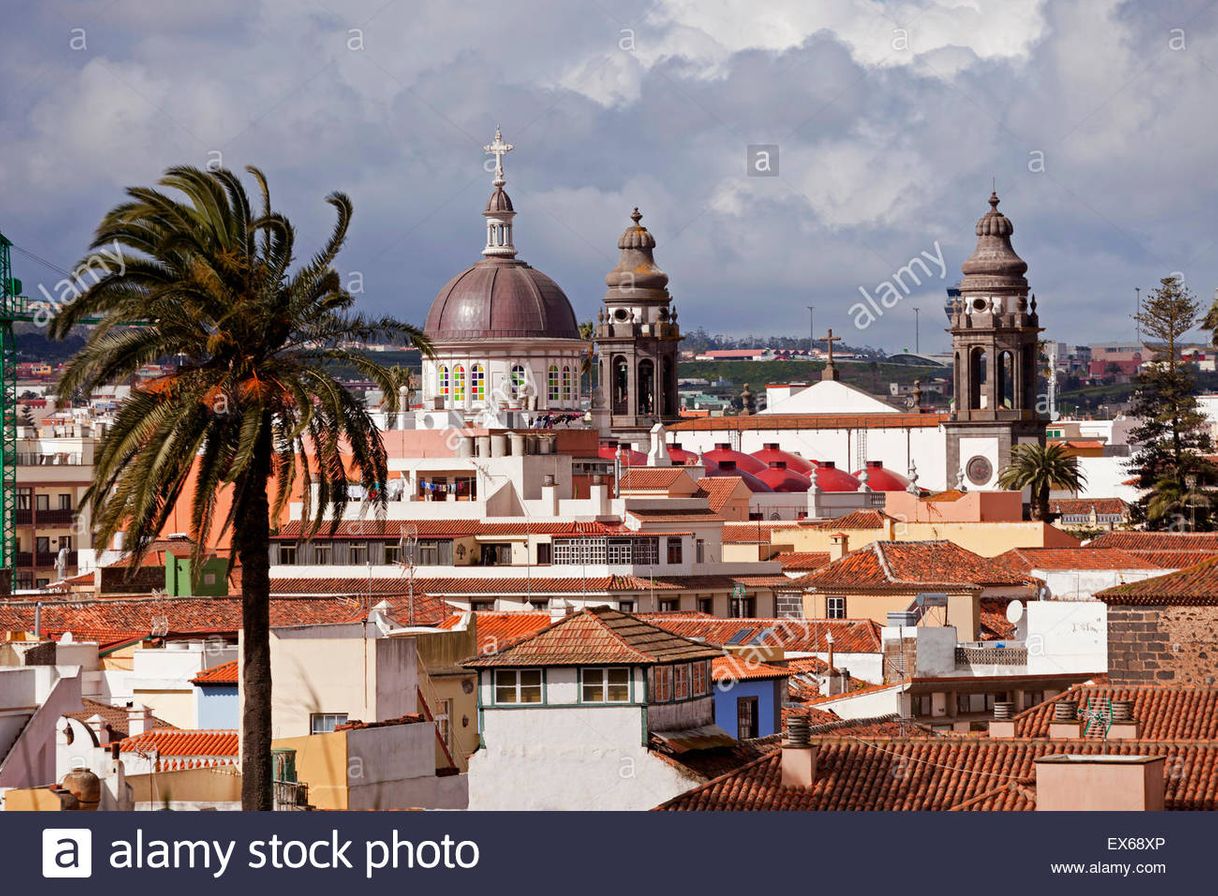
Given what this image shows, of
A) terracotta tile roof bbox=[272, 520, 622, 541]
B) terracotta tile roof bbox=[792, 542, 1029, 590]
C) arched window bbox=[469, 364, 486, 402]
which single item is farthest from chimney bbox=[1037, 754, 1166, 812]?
arched window bbox=[469, 364, 486, 402]

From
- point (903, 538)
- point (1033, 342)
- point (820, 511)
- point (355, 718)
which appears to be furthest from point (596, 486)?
point (1033, 342)

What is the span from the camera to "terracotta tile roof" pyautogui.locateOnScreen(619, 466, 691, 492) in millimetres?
101125

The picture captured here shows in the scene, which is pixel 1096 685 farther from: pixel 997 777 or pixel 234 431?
pixel 234 431

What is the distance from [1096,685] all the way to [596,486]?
2165 inches

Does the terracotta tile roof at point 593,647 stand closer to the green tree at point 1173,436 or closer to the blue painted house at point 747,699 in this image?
the blue painted house at point 747,699

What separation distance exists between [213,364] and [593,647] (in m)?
5.72

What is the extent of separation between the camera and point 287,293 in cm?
3281

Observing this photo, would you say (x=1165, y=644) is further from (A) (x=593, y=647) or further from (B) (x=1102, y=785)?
(B) (x=1102, y=785)

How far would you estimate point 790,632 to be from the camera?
6638cm

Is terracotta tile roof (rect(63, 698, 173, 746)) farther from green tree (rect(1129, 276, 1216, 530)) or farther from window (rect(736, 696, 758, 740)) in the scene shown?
green tree (rect(1129, 276, 1216, 530))

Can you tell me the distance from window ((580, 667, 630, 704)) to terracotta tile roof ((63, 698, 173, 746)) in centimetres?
633

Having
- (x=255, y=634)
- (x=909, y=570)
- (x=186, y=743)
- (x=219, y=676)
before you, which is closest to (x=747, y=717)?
(x=219, y=676)

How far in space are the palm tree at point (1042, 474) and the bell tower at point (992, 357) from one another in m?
25.6

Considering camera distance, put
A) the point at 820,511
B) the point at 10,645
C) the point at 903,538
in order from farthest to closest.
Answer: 1. the point at 820,511
2. the point at 903,538
3. the point at 10,645
